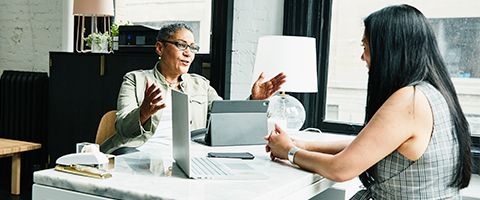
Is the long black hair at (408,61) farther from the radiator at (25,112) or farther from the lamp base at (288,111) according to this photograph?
the radiator at (25,112)

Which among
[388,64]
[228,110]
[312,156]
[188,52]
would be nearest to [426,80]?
[388,64]

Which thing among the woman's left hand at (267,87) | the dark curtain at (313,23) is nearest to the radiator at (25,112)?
the dark curtain at (313,23)

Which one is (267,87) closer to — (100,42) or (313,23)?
(313,23)

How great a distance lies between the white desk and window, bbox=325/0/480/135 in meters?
1.37

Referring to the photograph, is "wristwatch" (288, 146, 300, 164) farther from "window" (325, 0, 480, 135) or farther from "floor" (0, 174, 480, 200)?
"window" (325, 0, 480, 135)

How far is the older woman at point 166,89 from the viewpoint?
2.27 meters

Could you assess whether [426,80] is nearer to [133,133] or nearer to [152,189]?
[152,189]

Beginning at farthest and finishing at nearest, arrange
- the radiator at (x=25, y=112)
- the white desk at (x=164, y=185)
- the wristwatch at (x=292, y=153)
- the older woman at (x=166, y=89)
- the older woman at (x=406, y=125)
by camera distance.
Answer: the radiator at (x=25, y=112) → the older woman at (x=166, y=89) → the wristwatch at (x=292, y=153) → the older woman at (x=406, y=125) → the white desk at (x=164, y=185)

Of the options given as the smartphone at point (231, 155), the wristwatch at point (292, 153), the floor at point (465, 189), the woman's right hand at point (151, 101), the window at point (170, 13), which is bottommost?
the floor at point (465, 189)

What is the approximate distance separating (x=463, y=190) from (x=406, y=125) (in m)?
1.09

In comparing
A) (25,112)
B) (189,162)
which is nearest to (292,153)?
(189,162)

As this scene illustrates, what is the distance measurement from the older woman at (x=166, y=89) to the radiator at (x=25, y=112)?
168 cm

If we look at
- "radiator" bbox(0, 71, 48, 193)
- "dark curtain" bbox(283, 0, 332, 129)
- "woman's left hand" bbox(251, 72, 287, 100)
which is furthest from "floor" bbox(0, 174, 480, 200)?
"radiator" bbox(0, 71, 48, 193)

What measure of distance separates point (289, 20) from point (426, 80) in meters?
1.56
